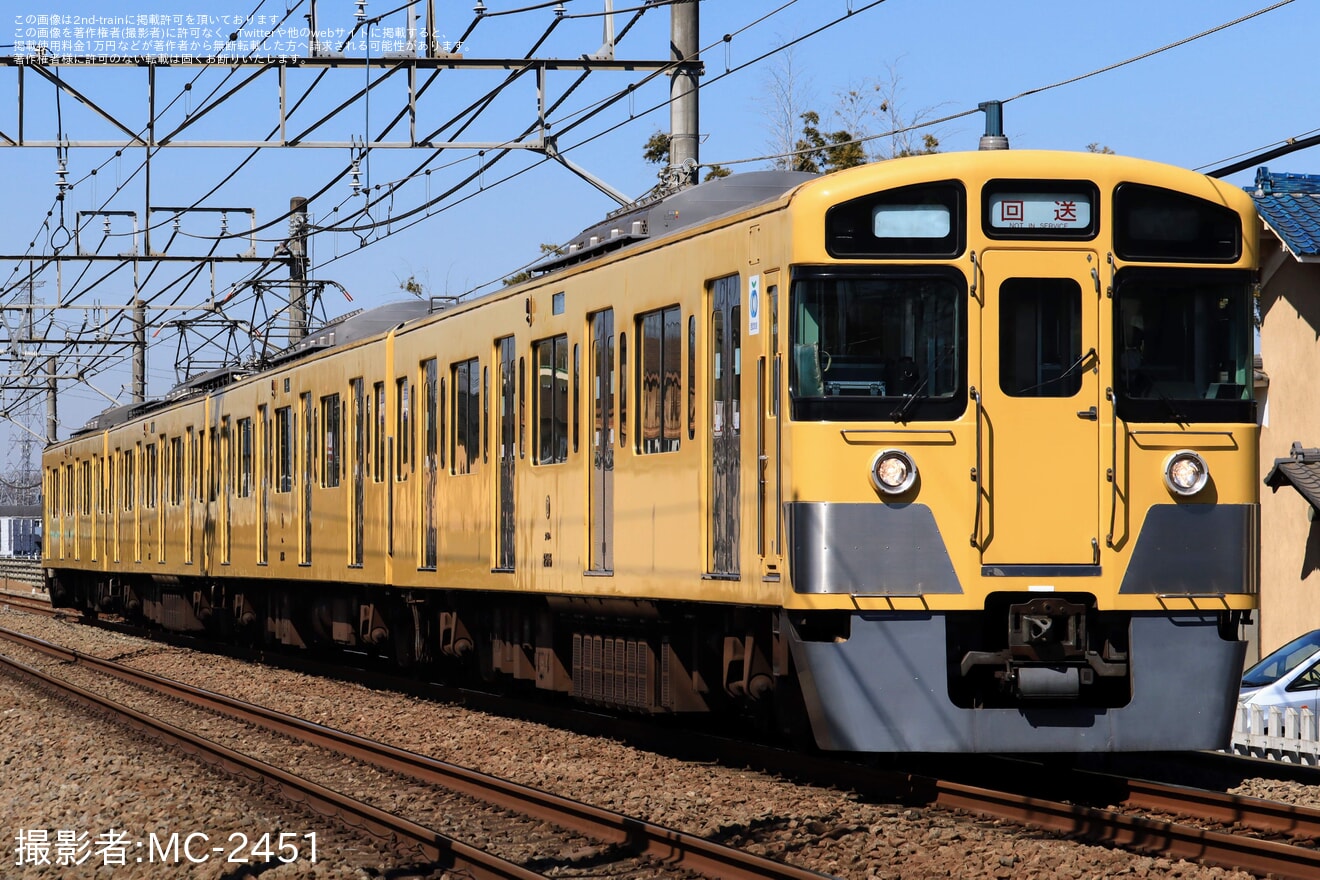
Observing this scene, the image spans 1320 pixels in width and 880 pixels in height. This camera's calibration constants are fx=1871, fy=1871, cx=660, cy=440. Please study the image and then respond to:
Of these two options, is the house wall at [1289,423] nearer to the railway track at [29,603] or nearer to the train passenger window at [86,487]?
the train passenger window at [86,487]

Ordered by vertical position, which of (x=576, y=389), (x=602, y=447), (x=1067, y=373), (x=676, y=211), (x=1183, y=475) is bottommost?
(x=1183, y=475)

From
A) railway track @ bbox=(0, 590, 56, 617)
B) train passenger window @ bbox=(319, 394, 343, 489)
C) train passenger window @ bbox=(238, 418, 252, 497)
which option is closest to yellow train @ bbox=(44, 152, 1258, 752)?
train passenger window @ bbox=(319, 394, 343, 489)

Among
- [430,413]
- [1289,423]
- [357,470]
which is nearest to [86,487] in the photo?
[357,470]

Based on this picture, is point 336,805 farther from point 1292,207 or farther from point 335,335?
point 1292,207

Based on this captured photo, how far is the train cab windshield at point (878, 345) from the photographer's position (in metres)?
8.75

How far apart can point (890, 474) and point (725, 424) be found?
1316mm

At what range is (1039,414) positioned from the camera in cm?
884

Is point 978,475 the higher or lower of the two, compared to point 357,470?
lower

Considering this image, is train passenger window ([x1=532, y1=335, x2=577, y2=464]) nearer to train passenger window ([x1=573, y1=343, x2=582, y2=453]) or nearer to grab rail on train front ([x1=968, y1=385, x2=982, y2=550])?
train passenger window ([x1=573, y1=343, x2=582, y2=453])

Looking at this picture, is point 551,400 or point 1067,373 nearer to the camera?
point 1067,373

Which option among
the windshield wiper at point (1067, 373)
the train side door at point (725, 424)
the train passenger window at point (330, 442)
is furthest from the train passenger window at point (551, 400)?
the train passenger window at point (330, 442)

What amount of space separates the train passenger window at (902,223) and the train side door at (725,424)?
34.1 inches

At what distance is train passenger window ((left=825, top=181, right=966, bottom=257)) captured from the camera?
8875 millimetres

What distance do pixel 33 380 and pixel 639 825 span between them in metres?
47.7
